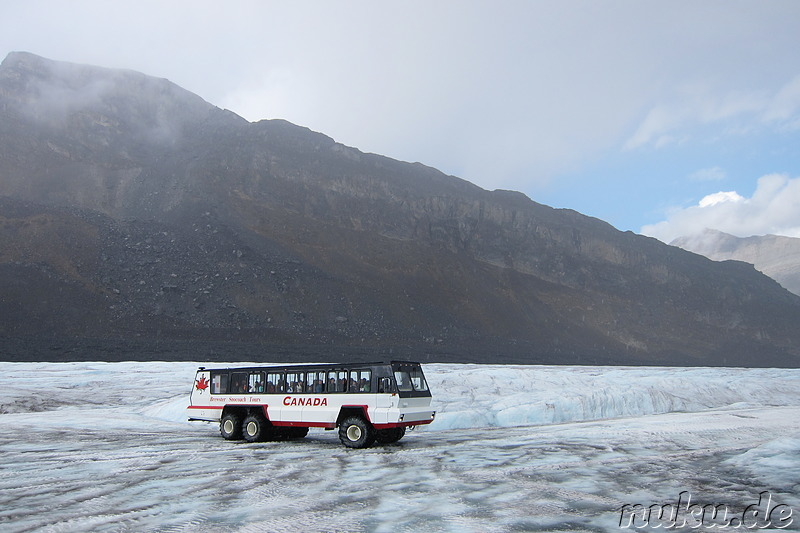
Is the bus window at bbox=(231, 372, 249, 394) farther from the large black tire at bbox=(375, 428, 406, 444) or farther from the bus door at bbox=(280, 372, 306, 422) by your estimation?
the large black tire at bbox=(375, 428, 406, 444)

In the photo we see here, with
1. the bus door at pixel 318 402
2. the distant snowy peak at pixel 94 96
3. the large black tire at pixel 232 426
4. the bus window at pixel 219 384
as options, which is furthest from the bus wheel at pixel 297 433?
the distant snowy peak at pixel 94 96

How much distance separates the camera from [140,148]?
116m

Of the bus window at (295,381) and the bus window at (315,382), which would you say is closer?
the bus window at (315,382)

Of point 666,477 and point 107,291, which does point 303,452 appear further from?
point 107,291

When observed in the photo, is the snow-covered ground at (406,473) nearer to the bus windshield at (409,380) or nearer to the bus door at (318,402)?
the bus door at (318,402)

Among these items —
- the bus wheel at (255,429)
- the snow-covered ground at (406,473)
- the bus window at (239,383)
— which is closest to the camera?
the snow-covered ground at (406,473)

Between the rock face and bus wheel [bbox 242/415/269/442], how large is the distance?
166 ft

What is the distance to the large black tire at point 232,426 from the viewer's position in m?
18.0

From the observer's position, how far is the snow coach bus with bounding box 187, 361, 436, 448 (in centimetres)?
1566

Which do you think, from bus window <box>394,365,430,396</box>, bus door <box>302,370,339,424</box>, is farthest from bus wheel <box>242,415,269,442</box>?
bus window <box>394,365,430,396</box>

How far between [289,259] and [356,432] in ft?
279

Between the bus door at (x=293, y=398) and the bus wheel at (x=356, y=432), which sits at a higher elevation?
the bus door at (x=293, y=398)

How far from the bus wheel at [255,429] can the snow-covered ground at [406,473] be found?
0.58 meters

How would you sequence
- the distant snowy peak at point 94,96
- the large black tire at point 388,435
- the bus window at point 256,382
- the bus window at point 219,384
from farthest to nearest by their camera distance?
the distant snowy peak at point 94,96 < the bus window at point 219,384 < the bus window at point 256,382 < the large black tire at point 388,435
